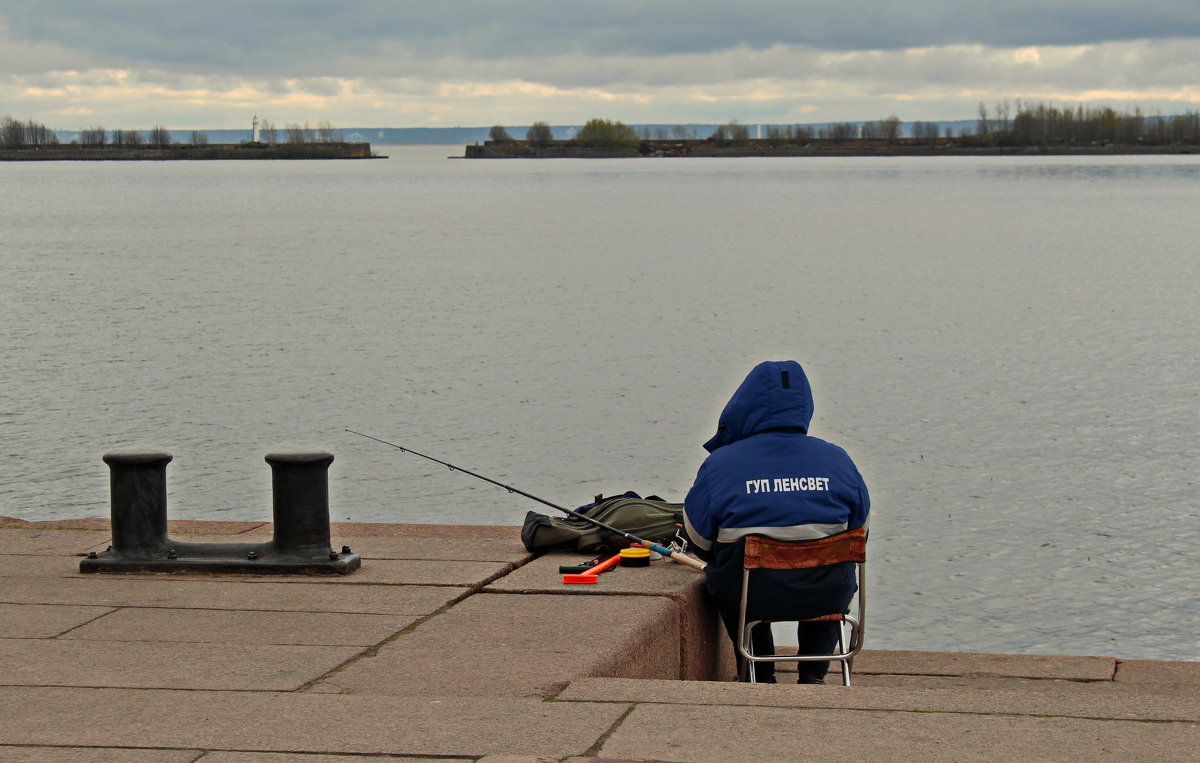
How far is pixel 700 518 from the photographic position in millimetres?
5871

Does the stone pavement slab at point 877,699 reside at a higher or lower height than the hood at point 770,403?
lower

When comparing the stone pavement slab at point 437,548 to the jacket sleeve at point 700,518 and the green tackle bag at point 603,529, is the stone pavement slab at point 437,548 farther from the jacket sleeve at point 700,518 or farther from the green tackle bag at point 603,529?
the jacket sleeve at point 700,518

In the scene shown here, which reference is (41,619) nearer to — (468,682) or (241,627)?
(241,627)

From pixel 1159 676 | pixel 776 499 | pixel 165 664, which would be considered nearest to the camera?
pixel 165 664

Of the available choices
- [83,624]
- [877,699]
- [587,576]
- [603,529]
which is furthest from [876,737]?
[83,624]

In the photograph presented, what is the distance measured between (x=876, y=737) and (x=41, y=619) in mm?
3368

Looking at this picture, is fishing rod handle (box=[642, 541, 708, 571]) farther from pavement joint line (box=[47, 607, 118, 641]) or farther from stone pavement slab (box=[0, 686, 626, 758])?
pavement joint line (box=[47, 607, 118, 641])

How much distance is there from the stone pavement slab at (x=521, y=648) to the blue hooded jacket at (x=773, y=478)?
0.43 meters

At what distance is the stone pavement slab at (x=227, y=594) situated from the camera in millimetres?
6132

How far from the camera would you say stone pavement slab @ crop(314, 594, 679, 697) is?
4.99 m

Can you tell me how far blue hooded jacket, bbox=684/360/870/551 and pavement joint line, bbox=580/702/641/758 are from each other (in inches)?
49.7

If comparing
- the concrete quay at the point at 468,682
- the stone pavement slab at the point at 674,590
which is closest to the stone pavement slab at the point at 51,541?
the concrete quay at the point at 468,682

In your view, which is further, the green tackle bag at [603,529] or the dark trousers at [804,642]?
the green tackle bag at [603,529]

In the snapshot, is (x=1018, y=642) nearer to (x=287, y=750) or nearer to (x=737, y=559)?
(x=737, y=559)
